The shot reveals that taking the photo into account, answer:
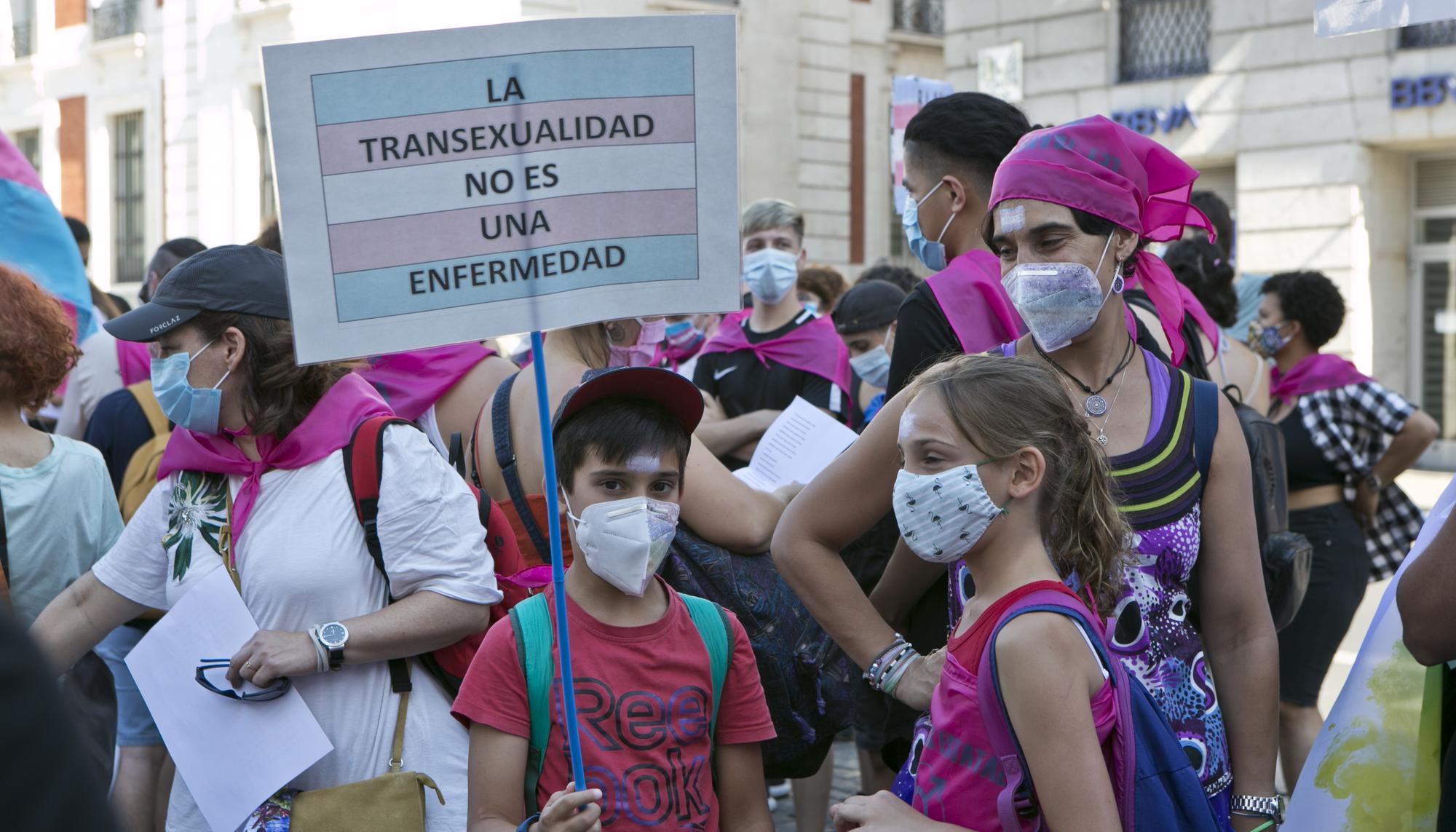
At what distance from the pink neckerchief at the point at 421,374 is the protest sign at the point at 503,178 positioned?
208 cm


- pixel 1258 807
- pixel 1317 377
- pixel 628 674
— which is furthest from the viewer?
pixel 1317 377

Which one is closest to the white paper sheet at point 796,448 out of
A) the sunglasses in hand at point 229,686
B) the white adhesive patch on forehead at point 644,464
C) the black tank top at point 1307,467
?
the white adhesive patch on forehead at point 644,464

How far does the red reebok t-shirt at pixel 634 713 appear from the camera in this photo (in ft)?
8.73

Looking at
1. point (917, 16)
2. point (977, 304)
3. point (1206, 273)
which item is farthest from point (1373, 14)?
point (917, 16)

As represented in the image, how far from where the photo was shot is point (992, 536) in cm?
238

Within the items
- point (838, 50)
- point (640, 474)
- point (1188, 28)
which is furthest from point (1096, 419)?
point (838, 50)

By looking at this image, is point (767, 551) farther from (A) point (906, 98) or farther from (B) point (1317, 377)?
(B) point (1317, 377)

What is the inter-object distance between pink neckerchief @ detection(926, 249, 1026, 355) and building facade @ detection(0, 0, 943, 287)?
19.0 meters

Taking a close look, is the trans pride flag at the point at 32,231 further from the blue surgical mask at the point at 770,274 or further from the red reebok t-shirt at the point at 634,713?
the blue surgical mask at the point at 770,274

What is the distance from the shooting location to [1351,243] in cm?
1647

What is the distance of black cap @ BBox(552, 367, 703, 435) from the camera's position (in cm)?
288

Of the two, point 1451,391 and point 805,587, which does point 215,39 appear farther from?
point 805,587

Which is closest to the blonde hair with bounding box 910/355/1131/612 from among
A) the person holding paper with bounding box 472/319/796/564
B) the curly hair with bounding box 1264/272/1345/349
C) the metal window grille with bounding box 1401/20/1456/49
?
the person holding paper with bounding box 472/319/796/564

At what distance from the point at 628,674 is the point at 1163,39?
55.5 ft
